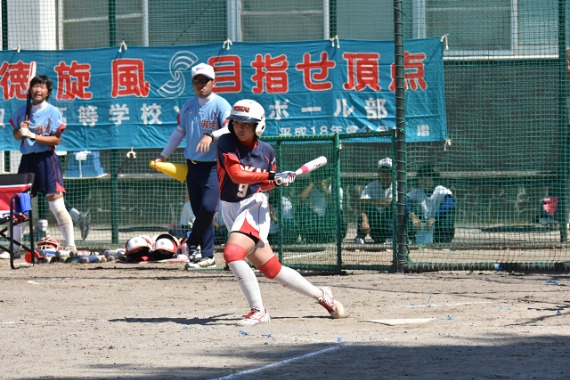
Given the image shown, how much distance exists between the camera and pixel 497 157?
13.8 meters

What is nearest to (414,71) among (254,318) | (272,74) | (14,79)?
(272,74)

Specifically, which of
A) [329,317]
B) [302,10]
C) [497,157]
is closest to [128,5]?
[302,10]

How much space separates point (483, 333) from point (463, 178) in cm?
694

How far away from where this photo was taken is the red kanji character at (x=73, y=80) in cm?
1495

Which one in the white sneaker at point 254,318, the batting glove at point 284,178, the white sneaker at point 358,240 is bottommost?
the white sneaker at point 254,318

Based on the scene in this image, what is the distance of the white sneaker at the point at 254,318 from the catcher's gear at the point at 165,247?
17.4 feet

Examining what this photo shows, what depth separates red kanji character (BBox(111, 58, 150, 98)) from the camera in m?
14.8

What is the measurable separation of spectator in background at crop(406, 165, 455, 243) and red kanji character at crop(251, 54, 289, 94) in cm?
256

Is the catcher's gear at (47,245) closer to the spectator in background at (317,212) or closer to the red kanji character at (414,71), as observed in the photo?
Result: the spectator in background at (317,212)

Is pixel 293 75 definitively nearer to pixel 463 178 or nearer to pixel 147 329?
pixel 463 178

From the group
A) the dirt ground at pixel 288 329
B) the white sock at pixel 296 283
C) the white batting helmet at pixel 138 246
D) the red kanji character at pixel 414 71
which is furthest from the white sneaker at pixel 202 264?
the white sock at pixel 296 283

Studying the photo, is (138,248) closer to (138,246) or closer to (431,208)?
(138,246)

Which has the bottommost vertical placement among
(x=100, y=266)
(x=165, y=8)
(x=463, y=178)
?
(x=100, y=266)

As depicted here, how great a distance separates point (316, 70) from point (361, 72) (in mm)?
616
